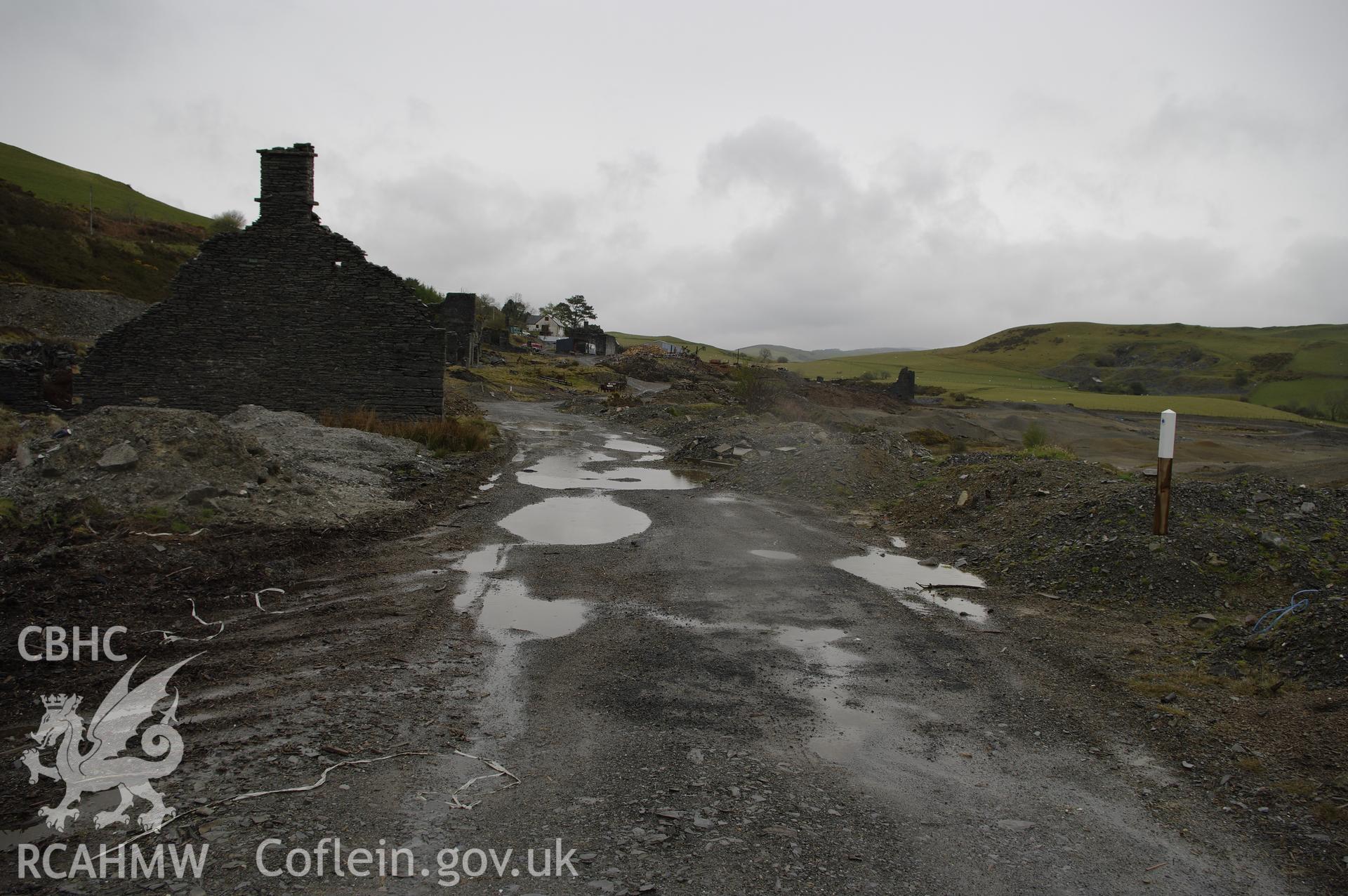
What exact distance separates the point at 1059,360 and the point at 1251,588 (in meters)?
142

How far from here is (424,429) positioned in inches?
786

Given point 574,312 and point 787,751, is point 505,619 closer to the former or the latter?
point 787,751

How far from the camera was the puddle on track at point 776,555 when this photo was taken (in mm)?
10188

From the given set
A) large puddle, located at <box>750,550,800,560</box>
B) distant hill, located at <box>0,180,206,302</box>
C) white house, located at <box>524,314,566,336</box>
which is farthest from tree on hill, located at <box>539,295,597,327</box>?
large puddle, located at <box>750,550,800,560</box>

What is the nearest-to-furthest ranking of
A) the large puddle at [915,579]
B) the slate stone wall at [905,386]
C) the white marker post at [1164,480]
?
the large puddle at [915,579], the white marker post at [1164,480], the slate stone wall at [905,386]

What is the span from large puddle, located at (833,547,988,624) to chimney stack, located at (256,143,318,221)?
62.1ft

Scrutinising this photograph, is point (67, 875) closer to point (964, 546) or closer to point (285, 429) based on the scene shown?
point (964, 546)

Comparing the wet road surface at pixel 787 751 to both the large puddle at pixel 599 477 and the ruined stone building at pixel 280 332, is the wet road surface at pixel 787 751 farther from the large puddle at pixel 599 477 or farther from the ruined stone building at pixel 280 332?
the ruined stone building at pixel 280 332

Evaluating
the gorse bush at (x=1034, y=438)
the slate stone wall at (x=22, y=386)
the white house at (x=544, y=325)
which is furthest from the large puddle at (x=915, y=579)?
the white house at (x=544, y=325)

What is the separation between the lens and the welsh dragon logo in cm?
370

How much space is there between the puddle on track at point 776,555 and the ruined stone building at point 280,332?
574 inches

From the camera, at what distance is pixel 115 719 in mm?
4645

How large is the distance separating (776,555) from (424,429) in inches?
497

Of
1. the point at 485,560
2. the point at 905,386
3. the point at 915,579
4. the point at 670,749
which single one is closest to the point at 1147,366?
the point at 905,386
